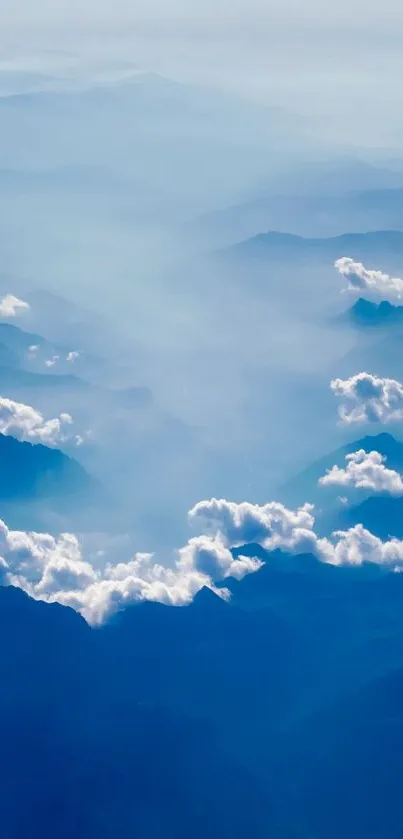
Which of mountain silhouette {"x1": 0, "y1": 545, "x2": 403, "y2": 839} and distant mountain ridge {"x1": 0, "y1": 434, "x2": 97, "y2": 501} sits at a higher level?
distant mountain ridge {"x1": 0, "y1": 434, "x2": 97, "y2": 501}

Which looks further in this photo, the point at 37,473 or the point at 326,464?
the point at 37,473

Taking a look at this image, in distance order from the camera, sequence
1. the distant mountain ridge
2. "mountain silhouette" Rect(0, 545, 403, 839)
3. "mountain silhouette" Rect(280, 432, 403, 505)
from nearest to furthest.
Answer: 1. "mountain silhouette" Rect(0, 545, 403, 839)
2. "mountain silhouette" Rect(280, 432, 403, 505)
3. the distant mountain ridge

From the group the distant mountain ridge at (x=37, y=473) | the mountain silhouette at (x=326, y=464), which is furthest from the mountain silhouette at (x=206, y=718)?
the distant mountain ridge at (x=37, y=473)

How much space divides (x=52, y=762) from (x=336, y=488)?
65.4m

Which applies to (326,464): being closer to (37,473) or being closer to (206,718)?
(37,473)

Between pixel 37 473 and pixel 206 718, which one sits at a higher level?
pixel 37 473

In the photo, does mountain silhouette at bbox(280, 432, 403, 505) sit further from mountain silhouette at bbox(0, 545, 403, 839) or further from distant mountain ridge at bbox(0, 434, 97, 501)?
distant mountain ridge at bbox(0, 434, 97, 501)

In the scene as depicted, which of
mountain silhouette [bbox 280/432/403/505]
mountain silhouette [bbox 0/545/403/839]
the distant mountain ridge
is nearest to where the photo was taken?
mountain silhouette [bbox 0/545/403/839]

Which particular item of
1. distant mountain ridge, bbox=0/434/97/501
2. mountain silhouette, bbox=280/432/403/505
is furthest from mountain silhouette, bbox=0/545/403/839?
distant mountain ridge, bbox=0/434/97/501

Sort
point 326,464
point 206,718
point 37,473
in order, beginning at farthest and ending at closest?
1. point 37,473
2. point 326,464
3. point 206,718

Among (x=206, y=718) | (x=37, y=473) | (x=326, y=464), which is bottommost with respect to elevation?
(x=206, y=718)

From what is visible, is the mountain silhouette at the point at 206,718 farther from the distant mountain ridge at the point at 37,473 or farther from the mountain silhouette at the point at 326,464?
the distant mountain ridge at the point at 37,473

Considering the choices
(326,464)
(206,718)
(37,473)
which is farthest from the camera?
(37,473)

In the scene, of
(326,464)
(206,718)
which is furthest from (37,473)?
(206,718)
